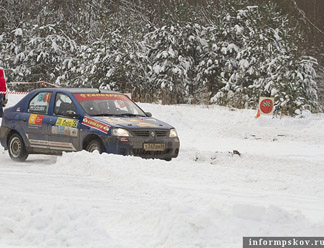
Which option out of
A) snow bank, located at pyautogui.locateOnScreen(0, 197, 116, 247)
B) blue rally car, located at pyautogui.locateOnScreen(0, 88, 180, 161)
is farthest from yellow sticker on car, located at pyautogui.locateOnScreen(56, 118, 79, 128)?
snow bank, located at pyautogui.locateOnScreen(0, 197, 116, 247)

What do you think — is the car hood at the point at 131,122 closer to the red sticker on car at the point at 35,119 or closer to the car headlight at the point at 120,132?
the car headlight at the point at 120,132

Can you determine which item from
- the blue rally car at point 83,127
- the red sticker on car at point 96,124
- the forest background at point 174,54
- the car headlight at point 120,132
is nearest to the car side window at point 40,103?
the blue rally car at point 83,127

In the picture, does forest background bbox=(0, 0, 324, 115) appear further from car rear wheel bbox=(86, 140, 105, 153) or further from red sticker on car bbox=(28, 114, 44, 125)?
car rear wheel bbox=(86, 140, 105, 153)

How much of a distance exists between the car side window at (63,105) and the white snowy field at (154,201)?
107 centimetres

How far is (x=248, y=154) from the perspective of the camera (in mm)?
13336

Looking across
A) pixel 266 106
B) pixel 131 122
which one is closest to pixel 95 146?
pixel 131 122

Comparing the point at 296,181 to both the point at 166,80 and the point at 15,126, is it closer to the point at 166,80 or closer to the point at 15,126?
the point at 15,126

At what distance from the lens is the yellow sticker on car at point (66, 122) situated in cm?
1079

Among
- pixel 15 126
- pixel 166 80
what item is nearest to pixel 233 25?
pixel 166 80

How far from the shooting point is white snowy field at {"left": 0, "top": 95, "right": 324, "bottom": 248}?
5211 millimetres

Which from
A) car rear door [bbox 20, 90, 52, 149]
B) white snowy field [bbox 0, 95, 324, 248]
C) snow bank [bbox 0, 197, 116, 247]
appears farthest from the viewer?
car rear door [bbox 20, 90, 52, 149]

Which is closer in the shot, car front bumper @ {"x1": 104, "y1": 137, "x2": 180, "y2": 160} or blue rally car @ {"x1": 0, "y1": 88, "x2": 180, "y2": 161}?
car front bumper @ {"x1": 104, "y1": 137, "x2": 180, "y2": 160}

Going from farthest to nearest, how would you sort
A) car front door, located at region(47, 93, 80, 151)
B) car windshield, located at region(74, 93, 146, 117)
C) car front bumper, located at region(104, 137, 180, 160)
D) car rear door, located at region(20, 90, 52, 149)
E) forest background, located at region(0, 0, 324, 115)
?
forest background, located at region(0, 0, 324, 115)
car rear door, located at region(20, 90, 52, 149)
car windshield, located at region(74, 93, 146, 117)
car front door, located at region(47, 93, 80, 151)
car front bumper, located at region(104, 137, 180, 160)

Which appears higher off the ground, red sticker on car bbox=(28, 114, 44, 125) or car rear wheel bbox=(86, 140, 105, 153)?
red sticker on car bbox=(28, 114, 44, 125)
